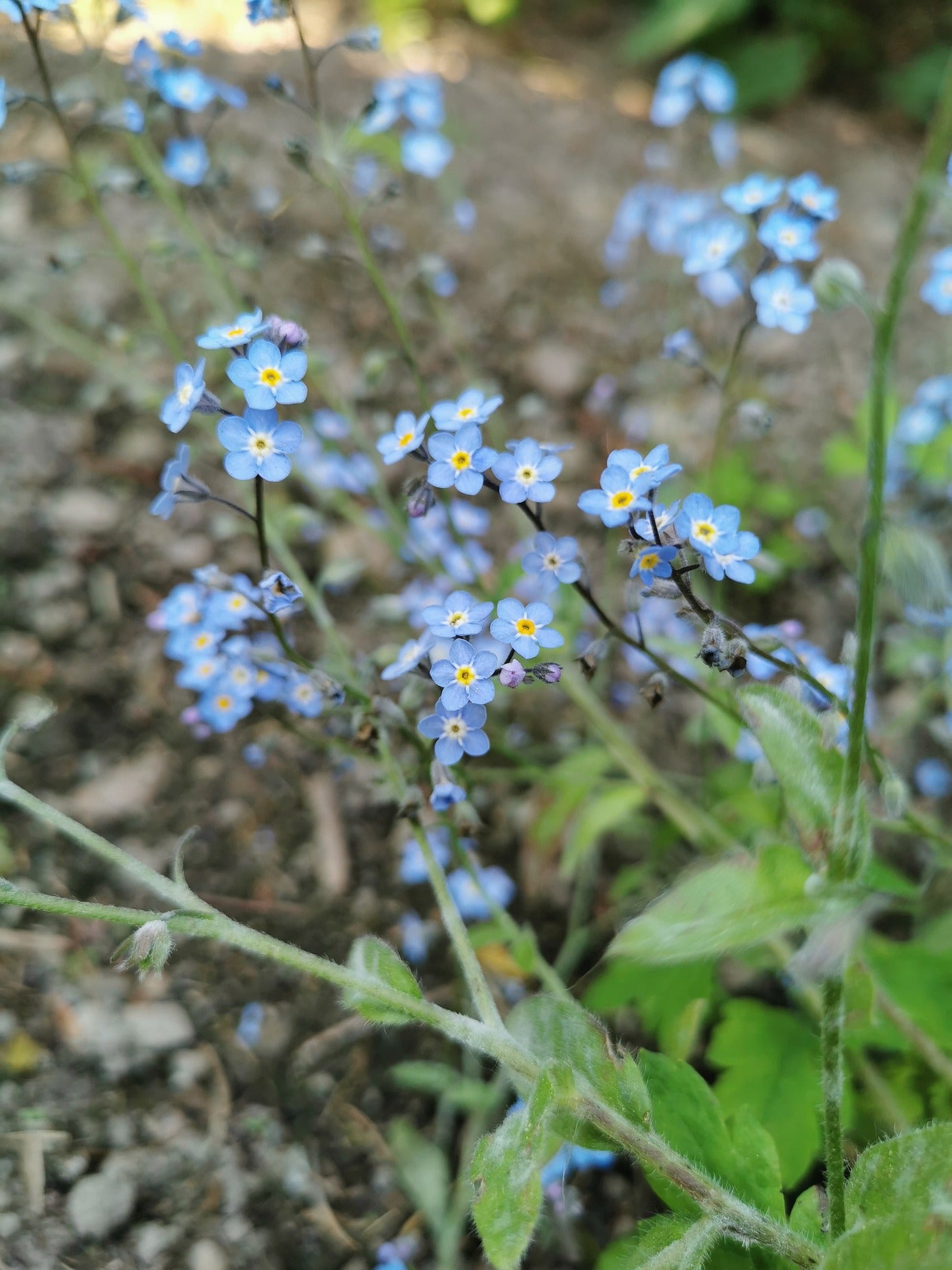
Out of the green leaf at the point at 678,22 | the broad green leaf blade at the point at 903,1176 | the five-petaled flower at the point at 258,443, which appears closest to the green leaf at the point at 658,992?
the broad green leaf blade at the point at 903,1176

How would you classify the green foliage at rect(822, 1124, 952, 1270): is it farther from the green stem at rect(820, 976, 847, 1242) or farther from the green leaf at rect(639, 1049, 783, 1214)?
the green leaf at rect(639, 1049, 783, 1214)

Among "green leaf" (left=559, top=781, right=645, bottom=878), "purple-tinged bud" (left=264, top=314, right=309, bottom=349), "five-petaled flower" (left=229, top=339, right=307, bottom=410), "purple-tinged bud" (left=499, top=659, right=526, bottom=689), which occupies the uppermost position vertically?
"purple-tinged bud" (left=264, top=314, right=309, bottom=349)

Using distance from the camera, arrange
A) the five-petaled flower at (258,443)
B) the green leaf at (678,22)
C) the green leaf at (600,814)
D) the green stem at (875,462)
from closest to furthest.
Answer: the green stem at (875,462) < the five-petaled flower at (258,443) < the green leaf at (600,814) < the green leaf at (678,22)

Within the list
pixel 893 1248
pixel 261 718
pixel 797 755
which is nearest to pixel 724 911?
pixel 797 755

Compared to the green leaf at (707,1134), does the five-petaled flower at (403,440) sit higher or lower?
higher

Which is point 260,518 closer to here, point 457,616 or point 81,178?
point 457,616

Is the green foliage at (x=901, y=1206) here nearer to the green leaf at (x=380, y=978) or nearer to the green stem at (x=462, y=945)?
the green stem at (x=462, y=945)

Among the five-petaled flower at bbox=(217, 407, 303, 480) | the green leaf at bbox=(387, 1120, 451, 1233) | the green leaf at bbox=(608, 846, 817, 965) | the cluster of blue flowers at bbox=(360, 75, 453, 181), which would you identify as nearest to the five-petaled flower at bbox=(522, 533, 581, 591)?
the five-petaled flower at bbox=(217, 407, 303, 480)
